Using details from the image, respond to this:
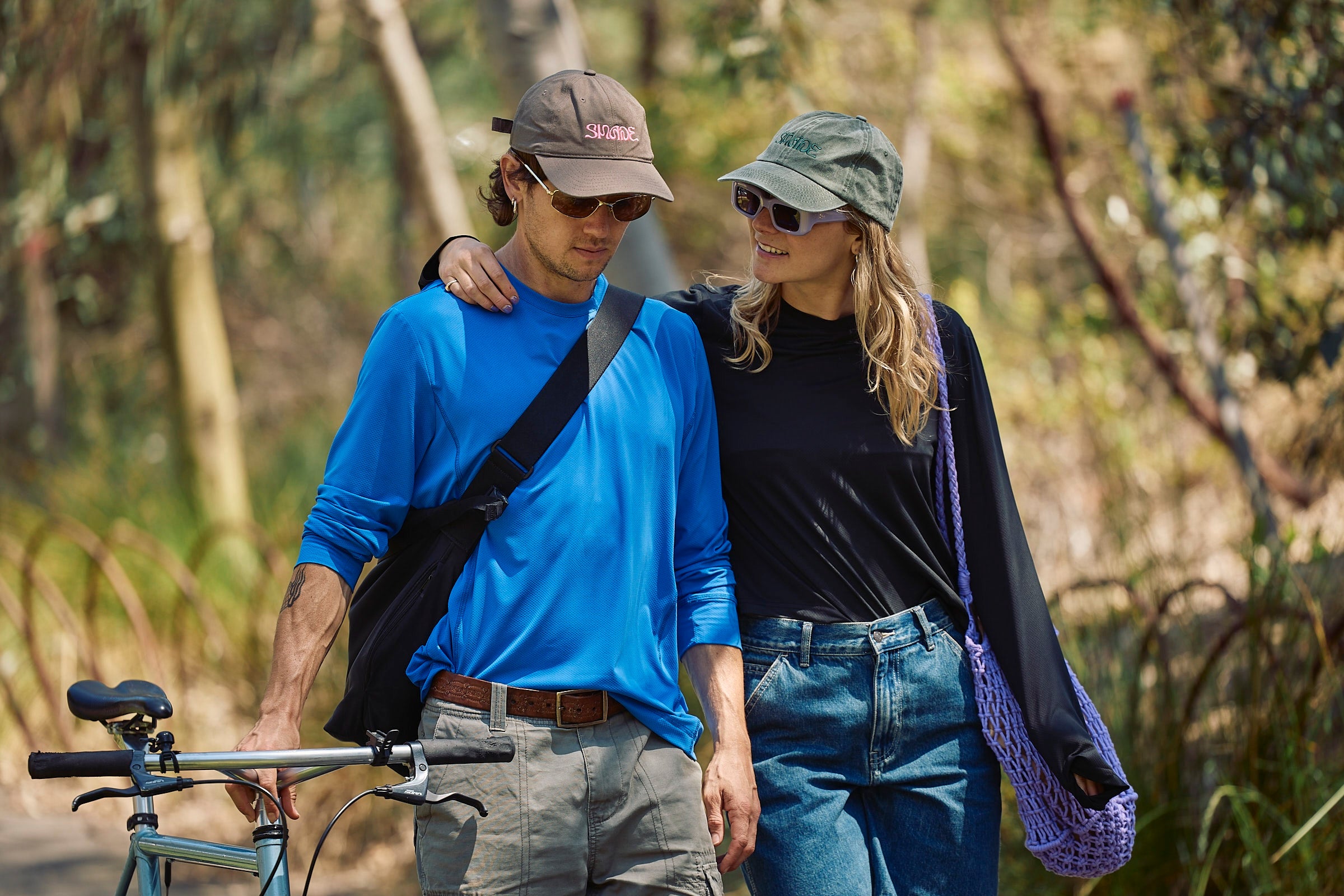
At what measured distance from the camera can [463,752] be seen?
2.20m

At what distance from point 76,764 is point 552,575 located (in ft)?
2.77

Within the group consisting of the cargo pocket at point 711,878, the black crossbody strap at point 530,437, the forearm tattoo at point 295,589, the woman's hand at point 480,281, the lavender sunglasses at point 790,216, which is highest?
the lavender sunglasses at point 790,216

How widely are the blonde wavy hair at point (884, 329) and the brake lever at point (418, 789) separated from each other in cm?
110

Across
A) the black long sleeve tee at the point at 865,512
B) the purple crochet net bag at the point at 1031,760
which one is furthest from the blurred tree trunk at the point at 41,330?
the purple crochet net bag at the point at 1031,760

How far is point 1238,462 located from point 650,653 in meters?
4.81

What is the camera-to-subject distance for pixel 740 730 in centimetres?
263

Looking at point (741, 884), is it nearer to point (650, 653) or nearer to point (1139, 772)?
point (1139, 772)

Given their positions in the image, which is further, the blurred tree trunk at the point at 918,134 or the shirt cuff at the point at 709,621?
the blurred tree trunk at the point at 918,134

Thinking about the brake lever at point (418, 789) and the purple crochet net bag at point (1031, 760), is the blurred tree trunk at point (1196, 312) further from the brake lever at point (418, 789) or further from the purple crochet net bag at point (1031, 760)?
the brake lever at point (418, 789)

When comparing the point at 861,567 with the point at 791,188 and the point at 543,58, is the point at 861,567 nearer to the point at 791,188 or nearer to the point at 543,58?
the point at 791,188

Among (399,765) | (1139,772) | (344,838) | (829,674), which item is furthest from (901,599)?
(344,838)

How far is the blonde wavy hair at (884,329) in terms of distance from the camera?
2760mm

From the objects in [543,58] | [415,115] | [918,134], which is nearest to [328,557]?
[543,58]

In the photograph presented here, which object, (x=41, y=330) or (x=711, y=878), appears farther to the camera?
(x=41, y=330)
